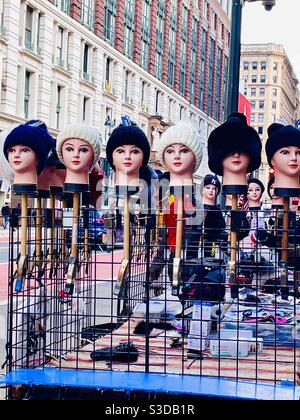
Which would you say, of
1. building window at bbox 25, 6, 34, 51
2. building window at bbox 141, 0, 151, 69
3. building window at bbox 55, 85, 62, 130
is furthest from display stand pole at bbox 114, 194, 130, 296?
building window at bbox 141, 0, 151, 69

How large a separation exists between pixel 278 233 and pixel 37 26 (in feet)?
94.0

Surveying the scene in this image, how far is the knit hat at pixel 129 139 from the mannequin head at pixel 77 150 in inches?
3.4

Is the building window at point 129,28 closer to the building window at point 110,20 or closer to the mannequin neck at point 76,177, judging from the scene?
the building window at point 110,20

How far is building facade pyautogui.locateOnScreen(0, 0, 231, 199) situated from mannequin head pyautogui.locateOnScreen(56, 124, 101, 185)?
571 inches

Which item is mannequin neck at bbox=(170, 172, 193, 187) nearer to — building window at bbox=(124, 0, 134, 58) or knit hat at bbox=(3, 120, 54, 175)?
knit hat at bbox=(3, 120, 54, 175)

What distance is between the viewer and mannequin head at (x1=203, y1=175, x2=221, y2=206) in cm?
552

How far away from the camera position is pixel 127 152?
325cm

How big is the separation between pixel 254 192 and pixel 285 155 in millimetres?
4122

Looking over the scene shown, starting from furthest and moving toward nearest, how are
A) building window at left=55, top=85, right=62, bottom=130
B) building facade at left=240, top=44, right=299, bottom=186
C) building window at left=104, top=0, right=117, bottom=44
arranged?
building facade at left=240, top=44, right=299, bottom=186
building window at left=104, top=0, right=117, bottom=44
building window at left=55, top=85, right=62, bottom=130

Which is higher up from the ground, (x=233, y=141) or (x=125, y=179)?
(x=233, y=141)

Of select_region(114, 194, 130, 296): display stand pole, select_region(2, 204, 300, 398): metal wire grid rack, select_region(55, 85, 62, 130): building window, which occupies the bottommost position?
select_region(2, 204, 300, 398): metal wire grid rack

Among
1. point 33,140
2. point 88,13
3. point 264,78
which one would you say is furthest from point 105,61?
point 264,78

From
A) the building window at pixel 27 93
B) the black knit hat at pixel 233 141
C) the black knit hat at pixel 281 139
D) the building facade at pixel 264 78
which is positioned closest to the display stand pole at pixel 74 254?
the black knit hat at pixel 233 141

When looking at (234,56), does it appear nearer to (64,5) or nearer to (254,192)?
(254,192)
